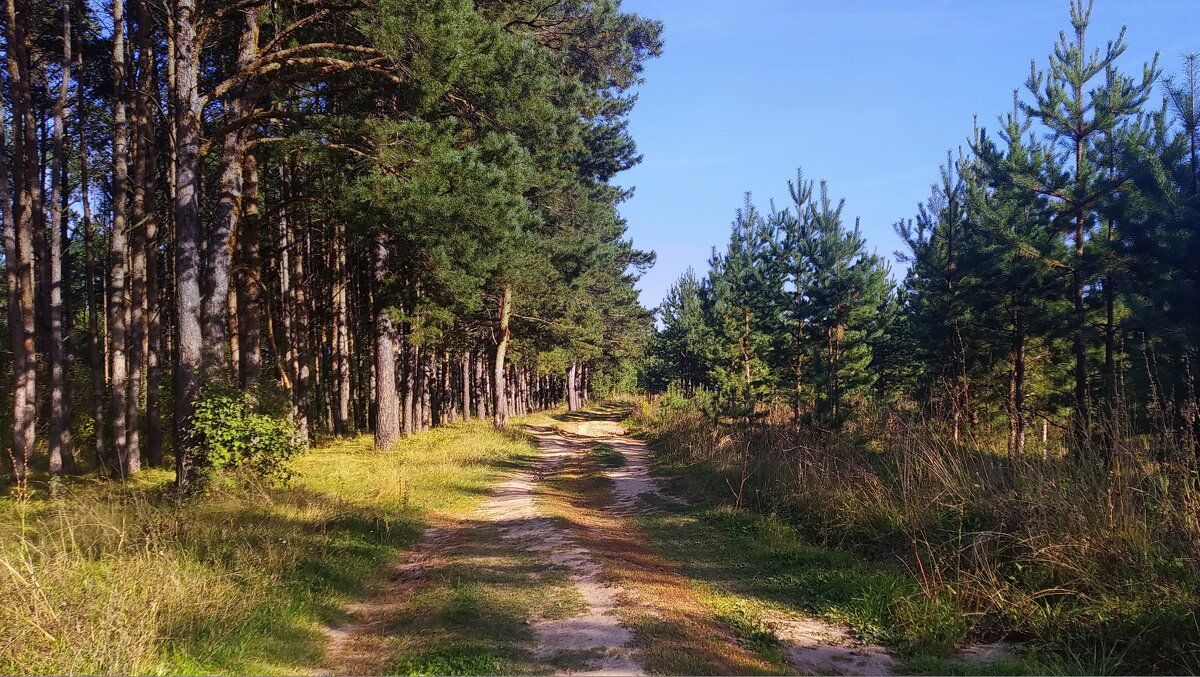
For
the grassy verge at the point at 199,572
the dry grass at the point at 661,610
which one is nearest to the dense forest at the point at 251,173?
the grassy verge at the point at 199,572

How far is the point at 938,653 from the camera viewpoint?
4.56 meters

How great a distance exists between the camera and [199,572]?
530 centimetres

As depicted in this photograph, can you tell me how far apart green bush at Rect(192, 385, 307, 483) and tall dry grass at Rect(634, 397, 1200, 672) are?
25.1 feet

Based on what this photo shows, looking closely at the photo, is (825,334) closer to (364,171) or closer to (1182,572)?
(364,171)

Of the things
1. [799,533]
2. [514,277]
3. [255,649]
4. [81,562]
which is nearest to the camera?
[255,649]

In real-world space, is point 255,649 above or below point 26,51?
below

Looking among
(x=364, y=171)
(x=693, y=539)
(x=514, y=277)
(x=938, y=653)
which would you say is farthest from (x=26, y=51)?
(x=938, y=653)

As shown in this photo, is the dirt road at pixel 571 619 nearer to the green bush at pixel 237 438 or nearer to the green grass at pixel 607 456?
the green bush at pixel 237 438

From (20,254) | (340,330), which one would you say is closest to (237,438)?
(20,254)

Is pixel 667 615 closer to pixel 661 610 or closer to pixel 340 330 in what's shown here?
pixel 661 610

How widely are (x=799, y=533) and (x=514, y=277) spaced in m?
11.9

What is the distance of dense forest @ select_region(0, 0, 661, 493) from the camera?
9.83 m

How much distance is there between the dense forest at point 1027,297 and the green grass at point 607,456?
4.15m

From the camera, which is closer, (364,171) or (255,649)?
(255,649)
